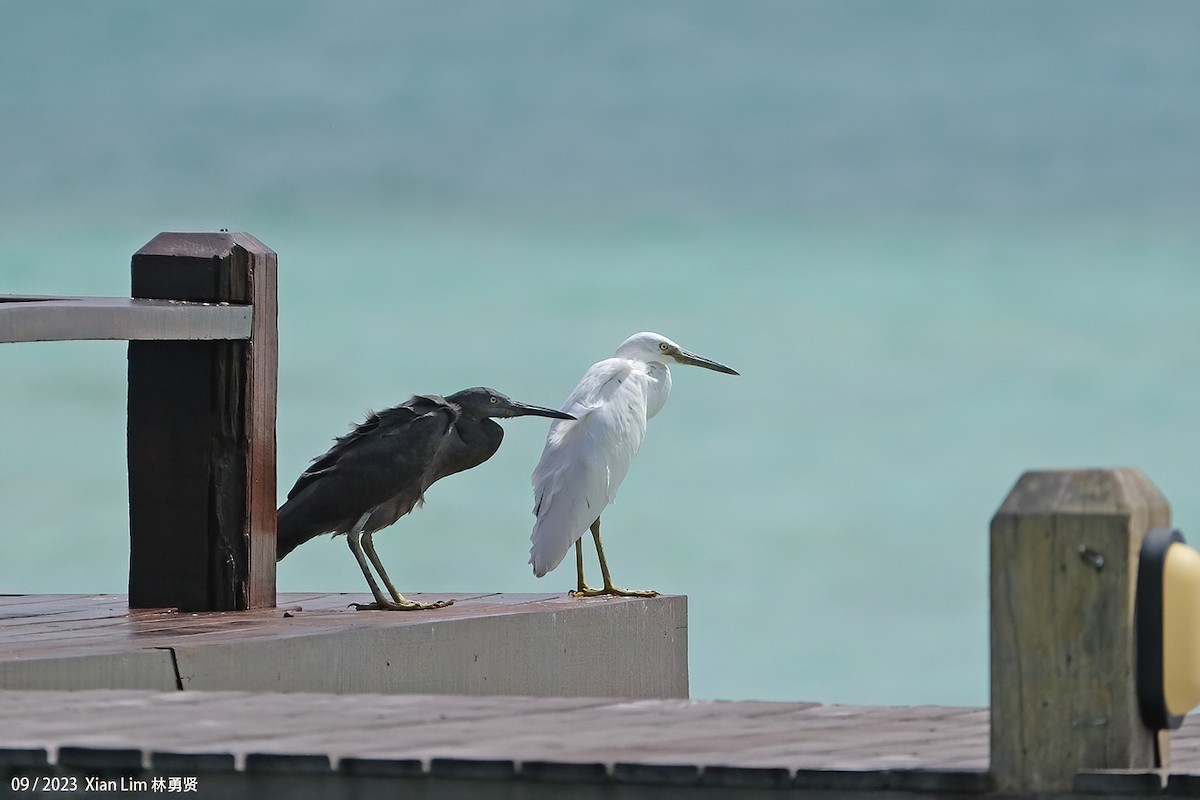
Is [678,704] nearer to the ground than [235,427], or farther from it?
nearer to the ground

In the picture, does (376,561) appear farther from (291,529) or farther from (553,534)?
(553,534)

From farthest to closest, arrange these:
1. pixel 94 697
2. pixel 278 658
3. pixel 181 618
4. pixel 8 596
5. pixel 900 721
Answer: pixel 8 596 → pixel 181 618 → pixel 278 658 → pixel 94 697 → pixel 900 721

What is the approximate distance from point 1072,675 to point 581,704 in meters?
1.53

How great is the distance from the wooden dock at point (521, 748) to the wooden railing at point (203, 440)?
10.4 feet

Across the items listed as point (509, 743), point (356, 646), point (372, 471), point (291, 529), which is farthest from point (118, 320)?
point (509, 743)

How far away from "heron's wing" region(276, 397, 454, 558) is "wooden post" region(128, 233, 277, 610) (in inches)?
6.9

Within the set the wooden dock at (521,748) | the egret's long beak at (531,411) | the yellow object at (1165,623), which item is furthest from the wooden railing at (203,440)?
the yellow object at (1165,623)

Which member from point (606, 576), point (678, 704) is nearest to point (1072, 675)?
point (678, 704)

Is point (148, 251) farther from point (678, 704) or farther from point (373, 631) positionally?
point (678, 704)

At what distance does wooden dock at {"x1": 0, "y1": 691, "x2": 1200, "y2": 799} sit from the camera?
4.16 m

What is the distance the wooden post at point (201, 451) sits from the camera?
8469 mm

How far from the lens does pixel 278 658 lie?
23.9 feet

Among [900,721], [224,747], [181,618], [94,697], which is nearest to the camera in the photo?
[224,747]

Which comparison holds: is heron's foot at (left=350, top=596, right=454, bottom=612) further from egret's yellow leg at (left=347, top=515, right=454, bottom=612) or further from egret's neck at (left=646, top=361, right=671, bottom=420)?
egret's neck at (left=646, top=361, right=671, bottom=420)
